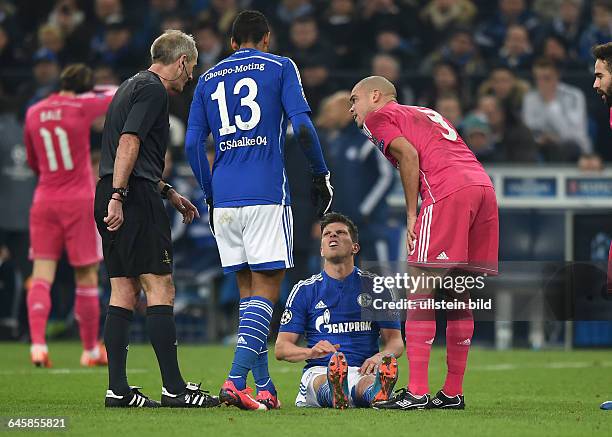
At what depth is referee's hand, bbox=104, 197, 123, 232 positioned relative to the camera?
25.8 feet

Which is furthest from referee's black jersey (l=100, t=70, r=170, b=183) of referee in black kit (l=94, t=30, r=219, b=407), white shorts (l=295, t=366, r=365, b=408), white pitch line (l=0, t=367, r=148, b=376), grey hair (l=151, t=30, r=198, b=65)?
white pitch line (l=0, t=367, r=148, b=376)

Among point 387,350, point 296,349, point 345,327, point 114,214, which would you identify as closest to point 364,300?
point 345,327

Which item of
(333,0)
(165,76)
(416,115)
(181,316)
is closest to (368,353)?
(416,115)

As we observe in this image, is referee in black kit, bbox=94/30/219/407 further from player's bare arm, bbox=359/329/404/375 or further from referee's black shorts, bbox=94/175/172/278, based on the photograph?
player's bare arm, bbox=359/329/404/375

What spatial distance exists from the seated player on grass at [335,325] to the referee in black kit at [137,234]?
0.64m

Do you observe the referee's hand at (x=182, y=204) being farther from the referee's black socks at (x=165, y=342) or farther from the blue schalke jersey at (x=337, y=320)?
the blue schalke jersey at (x=337, y=320)

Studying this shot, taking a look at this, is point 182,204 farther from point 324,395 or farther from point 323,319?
point 324,395

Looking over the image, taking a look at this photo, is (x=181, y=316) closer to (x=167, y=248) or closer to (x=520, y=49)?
(x=520, y=49)

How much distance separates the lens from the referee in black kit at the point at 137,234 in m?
7.94

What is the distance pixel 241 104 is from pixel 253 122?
14cm

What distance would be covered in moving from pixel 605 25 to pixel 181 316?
6544 millimetres

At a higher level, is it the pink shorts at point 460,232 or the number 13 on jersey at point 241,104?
the number 13 on jersey at point 241,104

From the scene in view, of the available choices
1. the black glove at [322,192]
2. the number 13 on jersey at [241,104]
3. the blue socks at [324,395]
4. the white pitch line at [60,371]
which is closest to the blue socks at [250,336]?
the blue socks at [324,395]

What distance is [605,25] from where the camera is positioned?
1706cm
